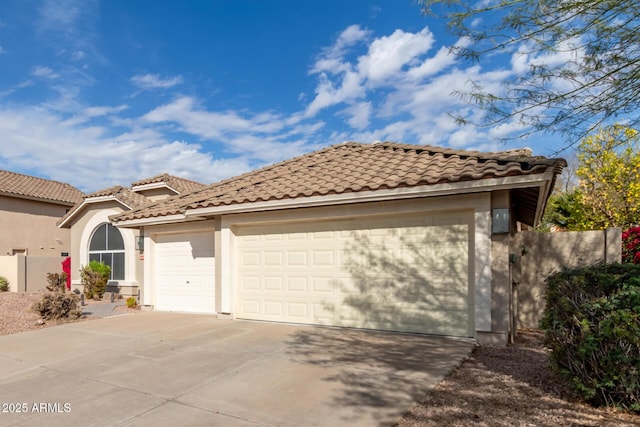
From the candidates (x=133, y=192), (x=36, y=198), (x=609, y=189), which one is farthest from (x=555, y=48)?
(x=36, y=198)

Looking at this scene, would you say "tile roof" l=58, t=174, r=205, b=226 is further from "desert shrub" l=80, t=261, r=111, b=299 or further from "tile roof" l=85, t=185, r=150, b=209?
"desert shrub" l=80, t=261, r=111, b=299

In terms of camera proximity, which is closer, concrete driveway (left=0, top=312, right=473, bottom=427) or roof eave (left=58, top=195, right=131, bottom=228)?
concrete driveway (left=0, top=312, right=473, bottom=427)

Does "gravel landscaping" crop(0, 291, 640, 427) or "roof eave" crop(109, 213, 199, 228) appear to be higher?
"roof eave" crop(109, 213, 199, 228)

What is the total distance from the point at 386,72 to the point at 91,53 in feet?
31.4

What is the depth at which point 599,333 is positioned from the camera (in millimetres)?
3912

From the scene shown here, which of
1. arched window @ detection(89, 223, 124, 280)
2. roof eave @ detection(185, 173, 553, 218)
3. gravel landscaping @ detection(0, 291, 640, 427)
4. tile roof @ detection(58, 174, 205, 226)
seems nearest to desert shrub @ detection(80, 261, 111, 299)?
arched window @ detection(89, 223, 124, 280)

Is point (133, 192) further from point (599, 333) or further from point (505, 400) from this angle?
point (599, 333)

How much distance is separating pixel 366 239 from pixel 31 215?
22.4 metres

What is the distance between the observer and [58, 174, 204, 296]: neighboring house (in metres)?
15.9

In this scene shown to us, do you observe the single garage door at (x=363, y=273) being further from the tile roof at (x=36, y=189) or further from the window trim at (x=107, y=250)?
the tile roof at (x=36, y=189)

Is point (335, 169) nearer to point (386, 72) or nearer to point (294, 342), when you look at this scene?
point (386, 72)

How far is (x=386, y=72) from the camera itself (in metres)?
10.1

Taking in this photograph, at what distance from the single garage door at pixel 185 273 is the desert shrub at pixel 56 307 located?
88.1 inches

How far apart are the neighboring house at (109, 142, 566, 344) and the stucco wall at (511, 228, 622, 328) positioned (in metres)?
0.78
